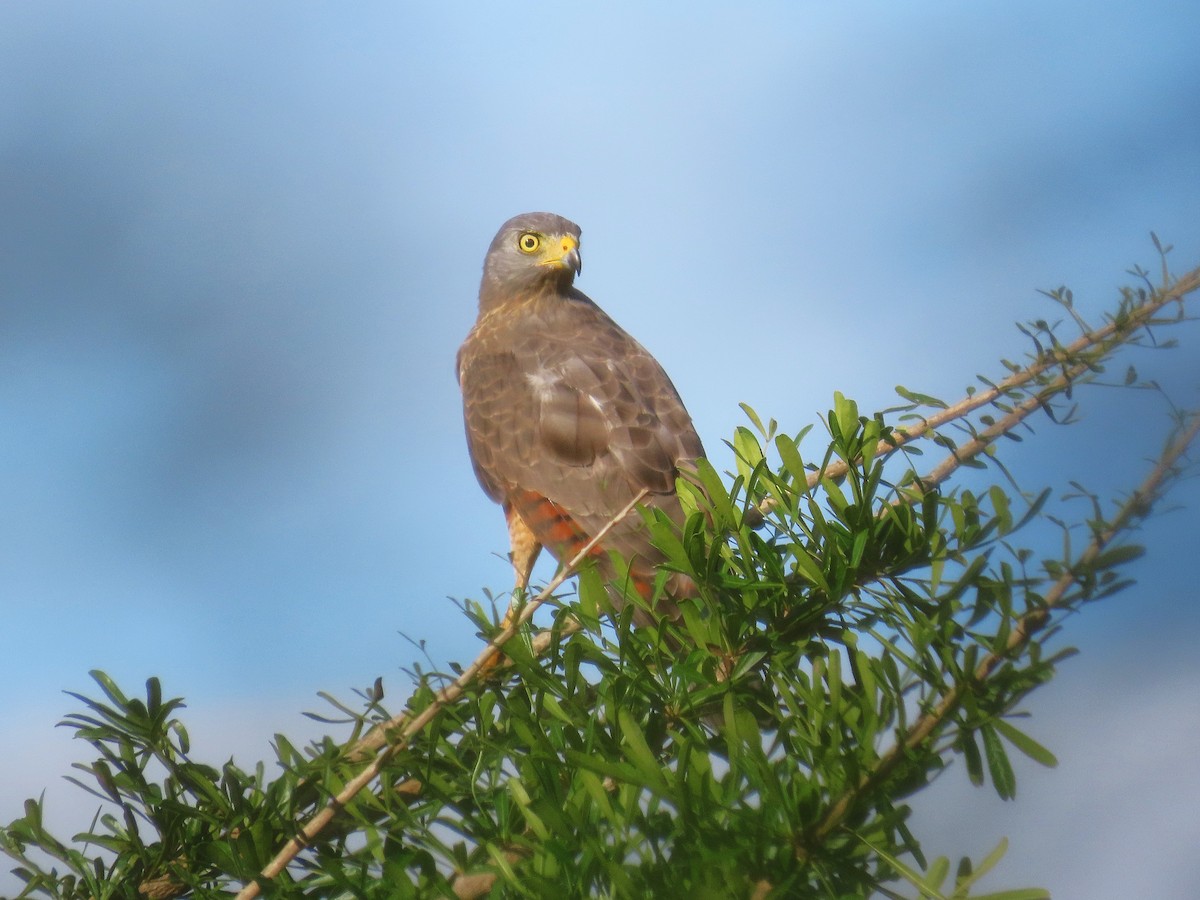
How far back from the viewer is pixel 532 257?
5.32 feet

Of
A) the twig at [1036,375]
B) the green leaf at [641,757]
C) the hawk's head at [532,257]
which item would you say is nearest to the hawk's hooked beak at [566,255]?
the hawk's head at [532,257]

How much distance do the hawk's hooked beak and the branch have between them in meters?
1.27

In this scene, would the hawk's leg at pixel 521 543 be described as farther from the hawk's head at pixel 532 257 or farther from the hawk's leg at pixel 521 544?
the hawk's head at pixel 532 257

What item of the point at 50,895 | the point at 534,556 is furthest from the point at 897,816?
the point at 534,556

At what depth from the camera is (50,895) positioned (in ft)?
1.52

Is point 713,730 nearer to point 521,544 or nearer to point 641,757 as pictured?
point 641,757

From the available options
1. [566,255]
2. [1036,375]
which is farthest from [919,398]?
[566,255]

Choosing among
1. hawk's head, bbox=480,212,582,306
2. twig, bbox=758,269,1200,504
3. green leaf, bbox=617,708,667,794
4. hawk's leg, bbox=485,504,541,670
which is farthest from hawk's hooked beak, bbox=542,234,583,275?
green leaf, bbox=617,708,667,794

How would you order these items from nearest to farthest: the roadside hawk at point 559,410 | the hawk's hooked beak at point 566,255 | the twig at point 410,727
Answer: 1. the twig at point 410,727
2. the roadside hawk at point 559,410
3. the hawk's hooked beak at point 566,255

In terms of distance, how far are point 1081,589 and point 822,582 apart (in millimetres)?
94

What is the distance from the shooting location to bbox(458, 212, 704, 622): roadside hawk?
1.25 m

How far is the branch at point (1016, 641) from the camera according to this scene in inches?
10.6

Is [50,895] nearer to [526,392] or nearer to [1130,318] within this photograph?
[1130,318]

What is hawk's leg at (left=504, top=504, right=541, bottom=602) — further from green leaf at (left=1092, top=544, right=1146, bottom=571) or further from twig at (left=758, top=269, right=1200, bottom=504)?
green leaf at (left=1092, top=544, right=1146, bottom=571)
